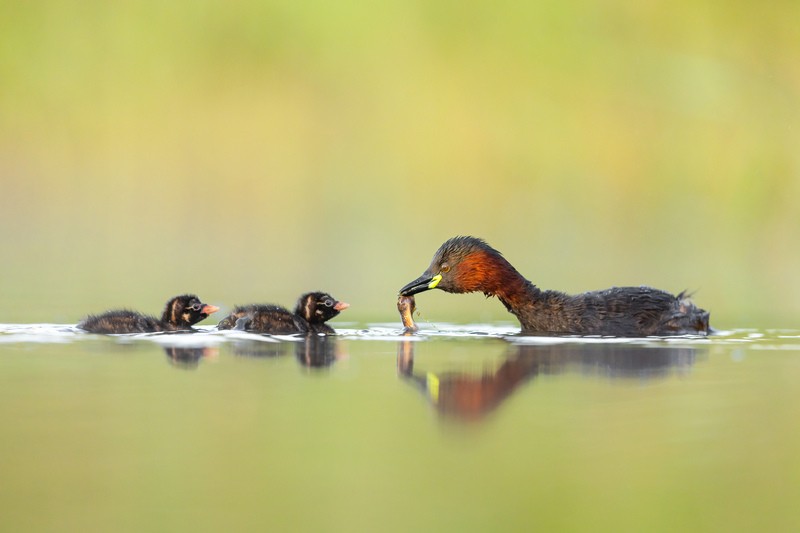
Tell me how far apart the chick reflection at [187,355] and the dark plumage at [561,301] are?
1.71 m

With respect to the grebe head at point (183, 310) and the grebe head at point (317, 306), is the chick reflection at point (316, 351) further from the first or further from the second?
the grebe head at point (183, 310)

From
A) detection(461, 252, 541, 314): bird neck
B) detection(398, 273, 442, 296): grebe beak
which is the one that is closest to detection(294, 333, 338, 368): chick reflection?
detection(398, 273, 442, 296): grebe beak

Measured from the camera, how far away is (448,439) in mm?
3418

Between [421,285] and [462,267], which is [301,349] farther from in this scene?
[462,267]

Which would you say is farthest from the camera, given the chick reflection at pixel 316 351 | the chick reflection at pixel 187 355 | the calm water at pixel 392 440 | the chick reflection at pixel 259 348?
the chick reflection at pixel 259 348

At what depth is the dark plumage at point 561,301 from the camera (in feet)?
21.7

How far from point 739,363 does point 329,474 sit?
3112 mm

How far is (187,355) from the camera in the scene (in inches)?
216

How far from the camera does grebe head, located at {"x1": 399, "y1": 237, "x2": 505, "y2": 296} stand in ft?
23.2

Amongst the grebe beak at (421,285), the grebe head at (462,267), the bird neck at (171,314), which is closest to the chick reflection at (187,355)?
the bird neck at (171,314)

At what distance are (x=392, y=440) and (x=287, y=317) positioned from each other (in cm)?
352

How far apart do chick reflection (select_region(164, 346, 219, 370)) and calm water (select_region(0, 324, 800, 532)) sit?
1.2 inches

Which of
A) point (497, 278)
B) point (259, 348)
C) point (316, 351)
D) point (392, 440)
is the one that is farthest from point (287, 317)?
point (392, 440)

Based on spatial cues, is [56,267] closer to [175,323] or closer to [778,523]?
[175,323]
